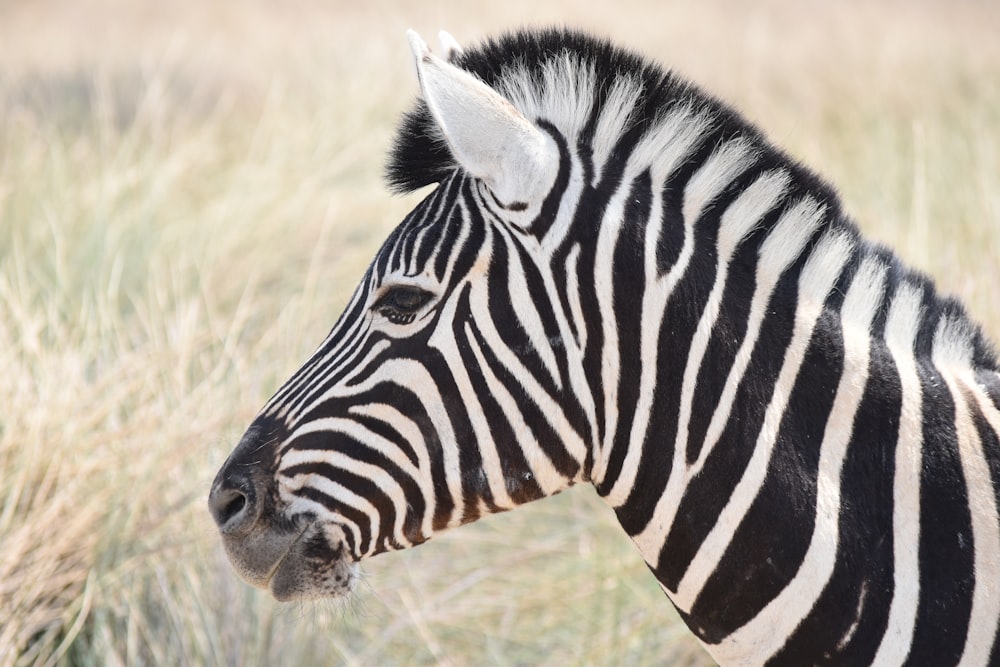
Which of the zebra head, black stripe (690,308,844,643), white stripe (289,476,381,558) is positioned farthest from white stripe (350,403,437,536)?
black stripe (690,308,844,643)

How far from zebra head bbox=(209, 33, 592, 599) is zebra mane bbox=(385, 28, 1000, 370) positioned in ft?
0.27

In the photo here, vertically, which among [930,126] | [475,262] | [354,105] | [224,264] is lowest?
[224,264]

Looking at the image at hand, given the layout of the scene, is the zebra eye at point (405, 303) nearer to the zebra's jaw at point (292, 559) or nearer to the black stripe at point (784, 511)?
the zebra's jaw at point (292, 559)

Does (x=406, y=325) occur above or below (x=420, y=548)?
above

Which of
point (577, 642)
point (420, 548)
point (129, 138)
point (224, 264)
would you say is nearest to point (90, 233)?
point (224, 264)

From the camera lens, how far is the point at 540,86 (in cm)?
230

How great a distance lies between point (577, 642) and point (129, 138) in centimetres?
487

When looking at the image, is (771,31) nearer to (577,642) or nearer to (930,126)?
(930,126)

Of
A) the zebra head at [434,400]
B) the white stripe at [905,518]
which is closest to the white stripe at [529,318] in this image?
the zebra head at [434,400]

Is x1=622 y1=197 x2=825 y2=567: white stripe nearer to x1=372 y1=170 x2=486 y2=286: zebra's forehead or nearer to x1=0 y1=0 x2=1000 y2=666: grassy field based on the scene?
x1=372 y1=170 x2=486 y2=286: zebra's forehead

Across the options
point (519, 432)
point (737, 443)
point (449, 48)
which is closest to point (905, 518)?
point (737, 443)

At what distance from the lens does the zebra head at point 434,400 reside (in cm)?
216

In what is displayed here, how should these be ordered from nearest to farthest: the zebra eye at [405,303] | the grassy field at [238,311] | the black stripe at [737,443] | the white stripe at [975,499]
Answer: the white stripe at [975,499] < the black stripe at [737,443] < the zebra eye at [405,303] < the grassy field at [238,311]

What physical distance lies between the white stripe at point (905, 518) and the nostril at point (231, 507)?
1322 millimetres
